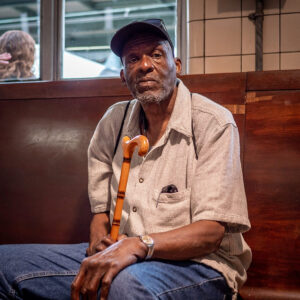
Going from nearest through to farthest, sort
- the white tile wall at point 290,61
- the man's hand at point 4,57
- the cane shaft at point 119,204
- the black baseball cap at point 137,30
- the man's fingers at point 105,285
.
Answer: the man's fingers at point 105,285 < the cane shaft at point 119,204 < the black baseball cap at point 137,30 < the white tile wall at point 290,61 < the man's hand at point 4,57

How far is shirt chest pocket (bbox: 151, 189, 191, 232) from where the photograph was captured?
1.41 metres

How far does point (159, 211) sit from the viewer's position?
1.42 m

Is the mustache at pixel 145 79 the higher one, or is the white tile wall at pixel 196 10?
the white tile wall at pixel 196 10

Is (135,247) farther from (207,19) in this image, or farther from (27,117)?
(207,19)

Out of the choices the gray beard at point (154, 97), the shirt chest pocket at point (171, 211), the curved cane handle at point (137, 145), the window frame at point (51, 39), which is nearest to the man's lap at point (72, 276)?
the shirt chest pocket at point (171, 211)

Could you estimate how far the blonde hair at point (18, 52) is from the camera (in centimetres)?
310

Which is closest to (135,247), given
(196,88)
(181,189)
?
(181,189)

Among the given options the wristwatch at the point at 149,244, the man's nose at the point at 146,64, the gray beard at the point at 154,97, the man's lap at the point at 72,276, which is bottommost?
the man's lap at the point at 72,276

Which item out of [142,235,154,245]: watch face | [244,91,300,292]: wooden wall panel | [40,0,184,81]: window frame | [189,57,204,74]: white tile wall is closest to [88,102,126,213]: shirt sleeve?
[142,235,154,245]: watch face

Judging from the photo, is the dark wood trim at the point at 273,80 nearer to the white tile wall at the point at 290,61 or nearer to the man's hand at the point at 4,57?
the white tile wall at the point at 290,61

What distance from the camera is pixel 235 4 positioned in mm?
2645

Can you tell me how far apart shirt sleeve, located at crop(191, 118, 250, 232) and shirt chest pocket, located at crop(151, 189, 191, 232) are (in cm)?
4

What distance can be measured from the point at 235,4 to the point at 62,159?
1.44m

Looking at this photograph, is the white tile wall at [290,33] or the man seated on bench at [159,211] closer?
the man seated on bench at [159,211]
